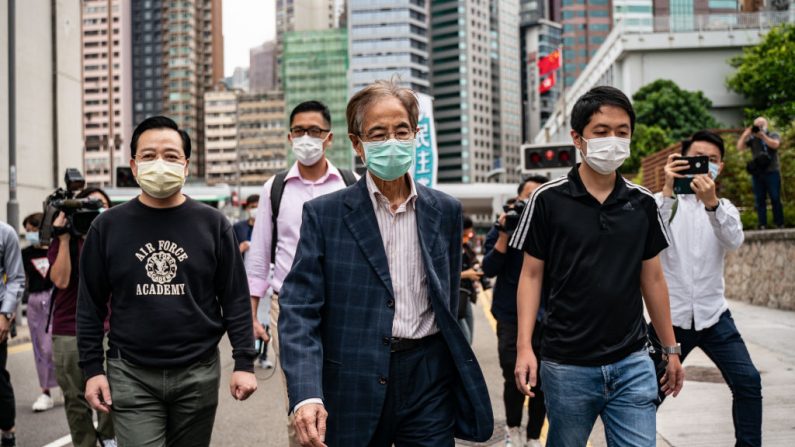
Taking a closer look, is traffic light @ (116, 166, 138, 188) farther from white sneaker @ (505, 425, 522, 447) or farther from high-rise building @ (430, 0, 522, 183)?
high-rise building @ (430, 0, 522, 183)

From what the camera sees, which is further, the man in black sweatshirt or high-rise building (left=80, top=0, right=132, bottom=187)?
high-rise building (left=80, top=0, right=132, bottom=187)

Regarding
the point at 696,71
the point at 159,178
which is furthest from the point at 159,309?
the point at 696,71

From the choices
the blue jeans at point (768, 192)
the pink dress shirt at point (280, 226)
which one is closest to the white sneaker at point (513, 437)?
the pink dress shirt at point (280, 226)

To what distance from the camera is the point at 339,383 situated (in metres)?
3.04

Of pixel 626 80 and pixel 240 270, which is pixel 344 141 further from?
pixel 240 270

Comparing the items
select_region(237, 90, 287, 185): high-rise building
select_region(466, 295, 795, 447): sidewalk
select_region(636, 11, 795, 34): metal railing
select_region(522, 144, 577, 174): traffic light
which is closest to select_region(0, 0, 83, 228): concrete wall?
select_region(522, 144, 577, 174): traffic light

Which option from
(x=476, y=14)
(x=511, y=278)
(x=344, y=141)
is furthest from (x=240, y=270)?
(x=476, y=14)

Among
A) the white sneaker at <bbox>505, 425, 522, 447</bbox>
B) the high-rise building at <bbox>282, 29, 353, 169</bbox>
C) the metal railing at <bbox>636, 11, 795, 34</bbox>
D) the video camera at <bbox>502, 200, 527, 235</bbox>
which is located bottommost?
the white sneaker at <bbox>505, 425, 522, 447</bbox>

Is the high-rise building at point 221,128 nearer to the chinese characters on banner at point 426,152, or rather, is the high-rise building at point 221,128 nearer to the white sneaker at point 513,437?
the chinese characters on banner at point 426,152

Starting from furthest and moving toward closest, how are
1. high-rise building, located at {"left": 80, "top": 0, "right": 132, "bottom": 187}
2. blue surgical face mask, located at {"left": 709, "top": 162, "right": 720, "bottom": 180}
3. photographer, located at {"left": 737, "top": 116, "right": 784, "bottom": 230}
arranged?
1. high-rise building, located at {"left": 80, "top": 0, "right": 132, "bottom": 187}
2. photographer, located at {"left": 737, "top": 116, "right": 784, "bottom": 230}
3. blue surgical face mask, located at {"left": 709, "top": 162, "right": 720, "bottom": 180}

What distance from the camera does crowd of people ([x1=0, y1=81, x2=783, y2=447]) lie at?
307 centimetres

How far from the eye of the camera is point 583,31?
167 m

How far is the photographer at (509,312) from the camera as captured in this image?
5875mm

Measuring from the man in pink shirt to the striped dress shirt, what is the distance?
1844 millimetres
